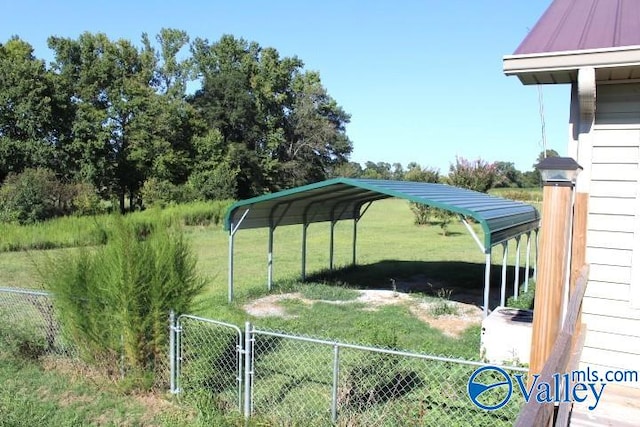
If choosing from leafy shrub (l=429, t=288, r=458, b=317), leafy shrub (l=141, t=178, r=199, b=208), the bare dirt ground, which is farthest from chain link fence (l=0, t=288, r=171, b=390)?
leafy shrub (l=141, t=178, r=199, b=208)

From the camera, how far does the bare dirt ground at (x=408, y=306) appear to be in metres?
8.64

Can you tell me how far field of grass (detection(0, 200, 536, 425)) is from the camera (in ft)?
17.1

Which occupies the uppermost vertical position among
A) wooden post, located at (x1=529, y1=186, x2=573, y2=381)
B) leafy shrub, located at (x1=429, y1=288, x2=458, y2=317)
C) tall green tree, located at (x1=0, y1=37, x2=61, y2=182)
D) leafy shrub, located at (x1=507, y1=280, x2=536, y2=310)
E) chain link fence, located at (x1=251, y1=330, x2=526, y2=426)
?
tall green tree, located at (x1=0, y1=37, x2=61, y2=182)

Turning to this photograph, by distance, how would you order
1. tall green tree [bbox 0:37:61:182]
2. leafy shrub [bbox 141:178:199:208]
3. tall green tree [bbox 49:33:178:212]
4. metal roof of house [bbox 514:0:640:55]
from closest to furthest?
1. metal roof of house [bbox 514:0:640:55]
2. tall green tree [bbox 0:37:61:182]
3. leafy shrub [bbox 141:178:199:208]
4. tall green tree [bbox 49:33:178:212]

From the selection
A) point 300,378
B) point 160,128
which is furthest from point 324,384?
point 160,128

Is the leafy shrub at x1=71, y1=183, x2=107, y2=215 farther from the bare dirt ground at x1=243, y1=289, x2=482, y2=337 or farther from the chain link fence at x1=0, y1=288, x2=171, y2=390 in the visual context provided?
the chain link fence at x1=0, y1=288, x2=171, y2=390

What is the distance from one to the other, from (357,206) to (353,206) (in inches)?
4.4

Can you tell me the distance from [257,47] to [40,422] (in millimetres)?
49255

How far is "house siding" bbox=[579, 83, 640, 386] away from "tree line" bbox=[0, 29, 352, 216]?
2383 centimetres

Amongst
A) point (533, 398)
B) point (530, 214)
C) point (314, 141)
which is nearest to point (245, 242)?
point (530, 214)

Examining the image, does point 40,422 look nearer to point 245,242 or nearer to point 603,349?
point 603,349

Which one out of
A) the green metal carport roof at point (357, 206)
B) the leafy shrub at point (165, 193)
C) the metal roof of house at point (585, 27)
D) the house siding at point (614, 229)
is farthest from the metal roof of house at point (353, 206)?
the leafy shrub at point (165, 193)

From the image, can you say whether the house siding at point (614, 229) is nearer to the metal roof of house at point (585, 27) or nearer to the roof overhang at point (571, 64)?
the roof overhang at point (571, 64)

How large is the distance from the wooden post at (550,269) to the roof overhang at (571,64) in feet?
4.45
